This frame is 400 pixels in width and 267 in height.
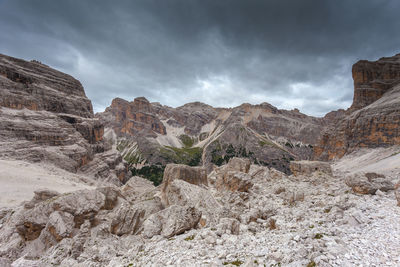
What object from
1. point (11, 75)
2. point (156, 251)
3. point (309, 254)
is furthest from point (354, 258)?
point (11, 75)

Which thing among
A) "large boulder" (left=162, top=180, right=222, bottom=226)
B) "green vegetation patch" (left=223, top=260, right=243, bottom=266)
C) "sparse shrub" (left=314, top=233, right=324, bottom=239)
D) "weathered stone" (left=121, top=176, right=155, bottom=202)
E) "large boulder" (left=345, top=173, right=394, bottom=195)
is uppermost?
"large boulder" (left=345, top=173, right=394, bottom=195)

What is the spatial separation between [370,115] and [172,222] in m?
99.0

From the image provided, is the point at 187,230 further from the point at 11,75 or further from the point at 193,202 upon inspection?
the point at 11,75

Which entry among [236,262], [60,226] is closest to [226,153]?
Result: [60,226]

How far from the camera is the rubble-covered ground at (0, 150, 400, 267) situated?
604 cm

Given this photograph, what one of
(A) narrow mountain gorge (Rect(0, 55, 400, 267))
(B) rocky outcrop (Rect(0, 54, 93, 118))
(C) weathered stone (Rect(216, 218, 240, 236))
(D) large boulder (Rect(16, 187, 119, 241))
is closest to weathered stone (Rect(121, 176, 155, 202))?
(A) narrow mountain gorge (Rect(0, 55, 400, 267))

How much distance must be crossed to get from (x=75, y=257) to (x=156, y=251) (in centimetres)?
680

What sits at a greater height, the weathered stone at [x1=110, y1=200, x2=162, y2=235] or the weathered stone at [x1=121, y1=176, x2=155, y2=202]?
the weathered stone at [x1=110, y1=200, x2=162, y2=235]

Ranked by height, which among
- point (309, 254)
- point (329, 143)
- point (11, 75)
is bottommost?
point (309, 254)

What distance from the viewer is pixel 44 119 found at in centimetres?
7288

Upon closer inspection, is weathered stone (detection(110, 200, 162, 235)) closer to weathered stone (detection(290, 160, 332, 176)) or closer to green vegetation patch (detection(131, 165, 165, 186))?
weathered stone (detection(290, 160, 332, 176))

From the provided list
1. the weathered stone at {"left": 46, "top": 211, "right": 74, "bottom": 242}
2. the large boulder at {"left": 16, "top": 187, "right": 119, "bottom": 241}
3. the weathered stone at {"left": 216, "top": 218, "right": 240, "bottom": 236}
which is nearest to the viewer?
the weathered stone at {"left": 216, "top": 218, "right": 240, "bottom": 236}

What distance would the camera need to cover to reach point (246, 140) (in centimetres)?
19200

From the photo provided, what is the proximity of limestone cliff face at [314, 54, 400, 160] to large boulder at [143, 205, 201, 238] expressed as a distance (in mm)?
89049
